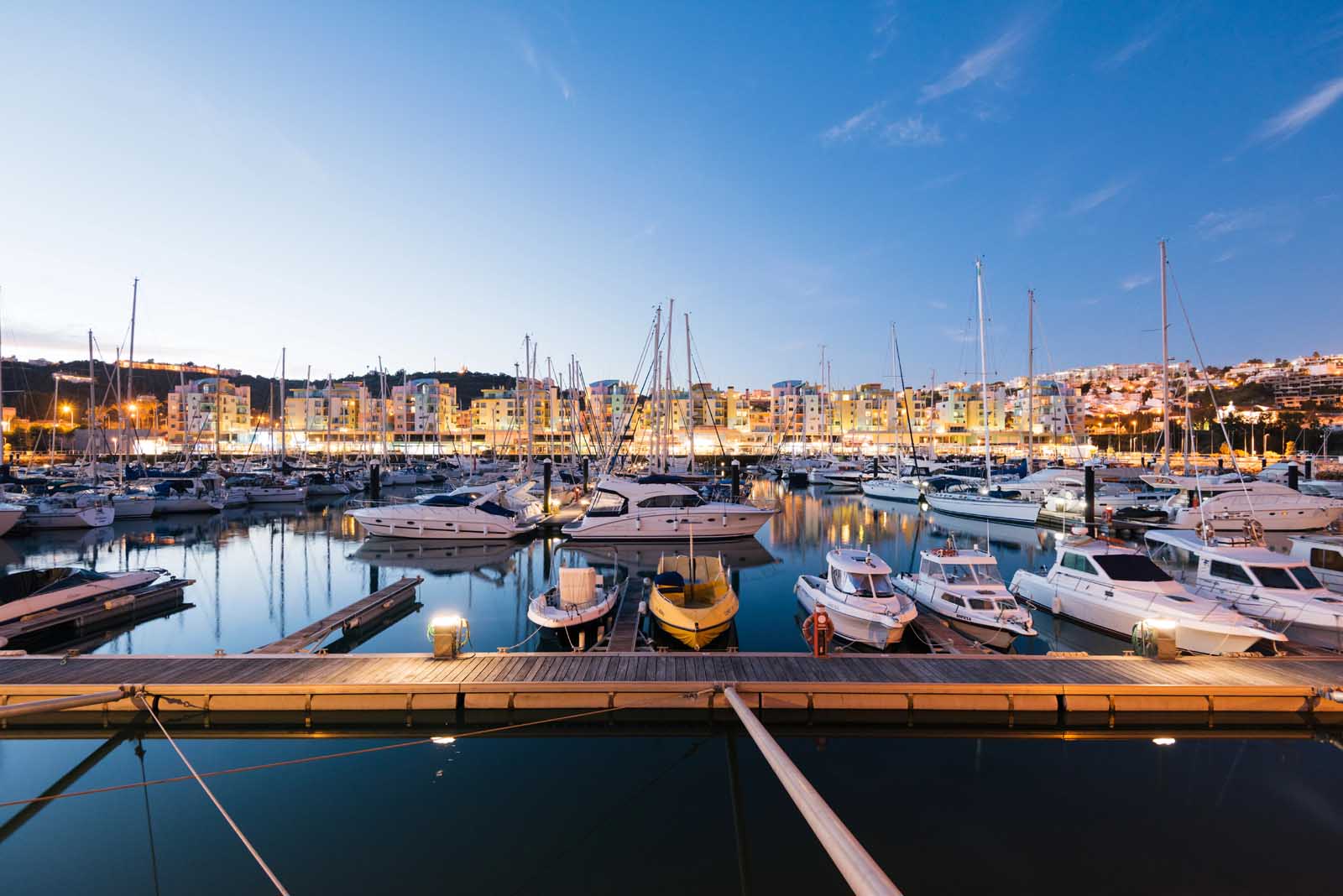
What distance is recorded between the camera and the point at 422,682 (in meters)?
9.52

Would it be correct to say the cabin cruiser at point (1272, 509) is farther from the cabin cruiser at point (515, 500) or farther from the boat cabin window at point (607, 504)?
the cabin cruiser at point (515, 500)

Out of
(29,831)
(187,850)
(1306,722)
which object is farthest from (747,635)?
(29,831)

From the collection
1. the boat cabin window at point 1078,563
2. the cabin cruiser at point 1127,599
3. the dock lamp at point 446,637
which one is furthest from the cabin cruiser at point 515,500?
the boat cabin window at point 1078,563

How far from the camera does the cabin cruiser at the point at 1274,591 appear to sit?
12547 millimetres

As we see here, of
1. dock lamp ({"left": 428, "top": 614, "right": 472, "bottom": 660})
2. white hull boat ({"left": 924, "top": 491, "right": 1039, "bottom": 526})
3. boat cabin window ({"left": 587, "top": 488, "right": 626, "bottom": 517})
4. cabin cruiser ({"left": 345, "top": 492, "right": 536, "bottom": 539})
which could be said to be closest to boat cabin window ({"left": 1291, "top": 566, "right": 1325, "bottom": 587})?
dock lamp ({"left": 428, "top": 614, "right": 472, "bottom": 660})

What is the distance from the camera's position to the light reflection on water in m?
15.2

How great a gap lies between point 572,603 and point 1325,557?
805 inches

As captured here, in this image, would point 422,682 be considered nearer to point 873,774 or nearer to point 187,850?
point 187,850

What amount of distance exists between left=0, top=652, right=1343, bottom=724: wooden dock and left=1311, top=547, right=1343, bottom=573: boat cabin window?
935cm

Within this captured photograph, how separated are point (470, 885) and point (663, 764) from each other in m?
3.10

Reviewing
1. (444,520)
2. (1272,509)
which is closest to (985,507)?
(1272,509)

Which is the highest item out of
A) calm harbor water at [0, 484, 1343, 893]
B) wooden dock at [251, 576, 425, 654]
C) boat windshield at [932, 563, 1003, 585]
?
boat windshield at [932, 563, 1003, 585]

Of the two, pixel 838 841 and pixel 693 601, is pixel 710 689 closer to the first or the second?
pixel 693 601

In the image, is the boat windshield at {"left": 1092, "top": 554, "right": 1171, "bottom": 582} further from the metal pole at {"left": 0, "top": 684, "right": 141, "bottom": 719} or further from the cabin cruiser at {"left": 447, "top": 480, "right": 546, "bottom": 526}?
the cabin cruiser at {"left": 447, "top": 480, "right": 546, "bottom": 526}
